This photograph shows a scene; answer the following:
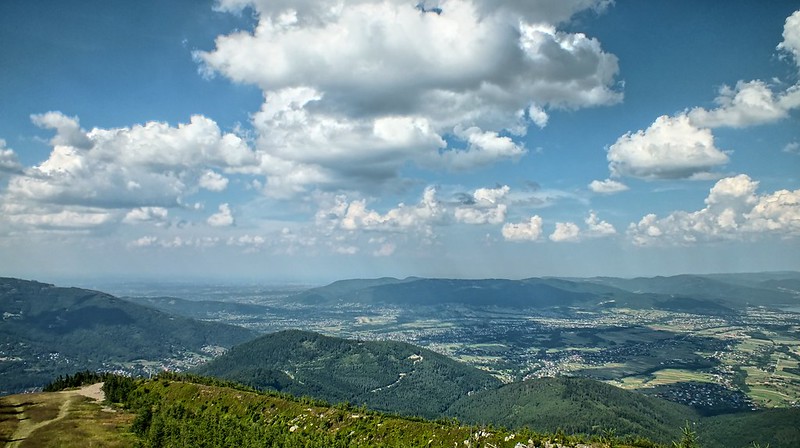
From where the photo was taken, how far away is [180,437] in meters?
132

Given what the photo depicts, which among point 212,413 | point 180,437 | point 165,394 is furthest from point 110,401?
point 180,437

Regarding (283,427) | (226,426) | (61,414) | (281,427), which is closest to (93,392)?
(61,414)

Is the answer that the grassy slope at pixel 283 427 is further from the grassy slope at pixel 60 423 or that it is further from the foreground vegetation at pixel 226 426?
the grassy slope at pixel 60 423

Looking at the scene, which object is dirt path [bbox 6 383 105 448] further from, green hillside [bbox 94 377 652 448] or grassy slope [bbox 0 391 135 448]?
green hillside [bbox 94 377 652 448]

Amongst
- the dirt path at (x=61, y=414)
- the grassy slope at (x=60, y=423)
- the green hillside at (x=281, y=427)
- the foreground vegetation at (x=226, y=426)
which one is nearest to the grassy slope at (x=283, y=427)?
the green hillside at (x=281, y=427)

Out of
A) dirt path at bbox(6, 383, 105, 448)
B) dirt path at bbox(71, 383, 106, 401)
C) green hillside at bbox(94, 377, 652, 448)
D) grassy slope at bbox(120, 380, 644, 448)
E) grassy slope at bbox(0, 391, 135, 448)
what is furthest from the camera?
dirt path at bbox(71, 383, 106, 401)

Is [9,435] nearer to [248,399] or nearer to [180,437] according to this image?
[180,437]

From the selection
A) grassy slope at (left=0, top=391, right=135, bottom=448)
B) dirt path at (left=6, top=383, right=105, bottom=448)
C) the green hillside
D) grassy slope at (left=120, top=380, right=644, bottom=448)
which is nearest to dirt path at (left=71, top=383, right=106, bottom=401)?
dirt path at (left=6, top=383, right=105, bottom=448)

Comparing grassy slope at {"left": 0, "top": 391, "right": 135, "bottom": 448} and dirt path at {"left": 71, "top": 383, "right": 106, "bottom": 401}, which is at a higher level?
grassy slope at {"left": 0, "top": 391, "right": 135, "bottom": 448}

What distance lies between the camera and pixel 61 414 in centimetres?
14500

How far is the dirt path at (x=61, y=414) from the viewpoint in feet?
400

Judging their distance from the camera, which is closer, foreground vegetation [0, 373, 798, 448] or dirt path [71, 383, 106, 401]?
foreground vegetation [0, 373, 798, 448]

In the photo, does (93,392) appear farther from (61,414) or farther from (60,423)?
(60,423)

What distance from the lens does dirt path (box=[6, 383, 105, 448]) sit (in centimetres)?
12200
